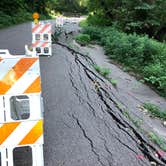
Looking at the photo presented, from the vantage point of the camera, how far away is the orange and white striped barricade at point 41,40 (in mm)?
11250

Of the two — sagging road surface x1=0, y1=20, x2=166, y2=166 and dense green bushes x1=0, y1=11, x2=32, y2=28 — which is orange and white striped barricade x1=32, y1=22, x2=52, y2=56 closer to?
sagging road surface x1=0, y1=20, x2=166, y2=166

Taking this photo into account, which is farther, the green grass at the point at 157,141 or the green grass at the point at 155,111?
the green grass at the point at 155,111

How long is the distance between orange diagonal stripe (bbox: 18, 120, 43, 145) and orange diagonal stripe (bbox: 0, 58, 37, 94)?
567 millimetres

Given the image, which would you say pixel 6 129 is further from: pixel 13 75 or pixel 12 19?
pixel 12 19

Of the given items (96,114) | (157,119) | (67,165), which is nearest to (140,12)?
(157,119)

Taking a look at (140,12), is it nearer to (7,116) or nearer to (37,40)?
(37,40)

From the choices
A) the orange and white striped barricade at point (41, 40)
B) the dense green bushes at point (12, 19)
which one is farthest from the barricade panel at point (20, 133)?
the dense green bushes at point (12, 19)

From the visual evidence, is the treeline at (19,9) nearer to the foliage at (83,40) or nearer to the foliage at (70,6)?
the foliage at (83,40)

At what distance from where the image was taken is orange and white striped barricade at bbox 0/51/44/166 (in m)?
3.39

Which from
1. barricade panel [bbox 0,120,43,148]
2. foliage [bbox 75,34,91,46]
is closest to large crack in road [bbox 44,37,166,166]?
barricade panel [bbox 0,120,43,148]

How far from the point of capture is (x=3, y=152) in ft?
11.6

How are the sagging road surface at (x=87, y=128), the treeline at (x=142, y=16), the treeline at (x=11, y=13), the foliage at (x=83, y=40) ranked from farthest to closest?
the treeline at (x=11, y=13)
the treeline at (x=142, y=16)
the foliage at (x=83, y=40)
the sagging road surface at (x=87, y=128)

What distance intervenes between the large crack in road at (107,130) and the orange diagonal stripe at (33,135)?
3.72ft

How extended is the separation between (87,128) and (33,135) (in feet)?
6.03
